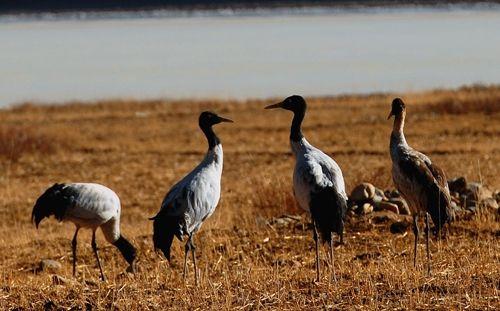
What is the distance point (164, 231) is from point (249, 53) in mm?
56013

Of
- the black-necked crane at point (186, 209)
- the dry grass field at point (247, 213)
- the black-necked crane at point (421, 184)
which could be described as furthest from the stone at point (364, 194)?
the black-necked crane at point (186, 209)

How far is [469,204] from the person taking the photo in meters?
15.5

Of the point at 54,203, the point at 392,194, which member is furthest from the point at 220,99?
the point at 54,203

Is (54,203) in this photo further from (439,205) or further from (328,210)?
(439,205)

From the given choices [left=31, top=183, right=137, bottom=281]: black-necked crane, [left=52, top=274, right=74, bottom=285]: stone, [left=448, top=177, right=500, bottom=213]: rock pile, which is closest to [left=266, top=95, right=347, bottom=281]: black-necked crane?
[left=52, top=274, right=74, bottom=285]: stone

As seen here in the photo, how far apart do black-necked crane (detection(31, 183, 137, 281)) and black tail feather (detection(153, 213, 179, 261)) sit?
1118 mm

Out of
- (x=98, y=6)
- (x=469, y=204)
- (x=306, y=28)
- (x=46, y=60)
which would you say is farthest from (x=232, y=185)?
(x=98, y=6)

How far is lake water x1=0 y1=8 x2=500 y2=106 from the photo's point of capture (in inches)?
1820

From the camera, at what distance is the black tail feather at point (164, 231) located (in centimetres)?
1238

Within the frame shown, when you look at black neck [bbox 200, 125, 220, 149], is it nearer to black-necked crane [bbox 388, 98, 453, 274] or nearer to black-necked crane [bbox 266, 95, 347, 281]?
black-necked crane [bbox 266, 95, 347, 281]

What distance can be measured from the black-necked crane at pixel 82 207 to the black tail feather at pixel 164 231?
3.67 feet

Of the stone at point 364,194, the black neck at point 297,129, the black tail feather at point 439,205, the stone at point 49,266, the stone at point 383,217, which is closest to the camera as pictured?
the black tail feather at point 439,205

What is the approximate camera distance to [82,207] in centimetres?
1370

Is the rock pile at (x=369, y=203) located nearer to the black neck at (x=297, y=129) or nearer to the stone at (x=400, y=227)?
the stone at (x=400, y=227)
